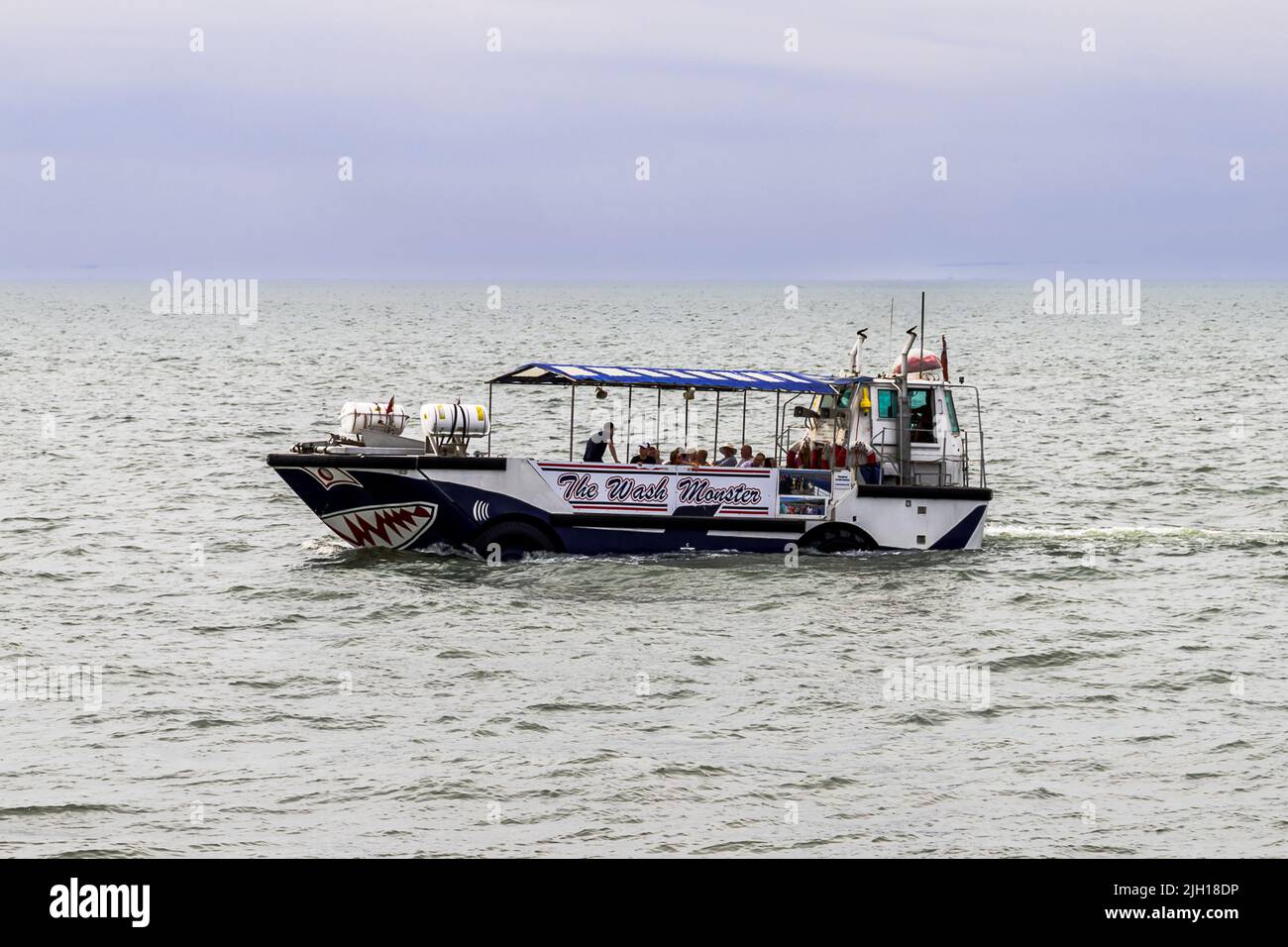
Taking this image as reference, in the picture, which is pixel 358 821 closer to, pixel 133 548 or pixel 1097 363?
pixel 133 548

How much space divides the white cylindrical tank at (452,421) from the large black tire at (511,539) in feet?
5.10

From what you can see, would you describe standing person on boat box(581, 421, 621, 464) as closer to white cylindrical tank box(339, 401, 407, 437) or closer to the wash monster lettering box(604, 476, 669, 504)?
the wash monster lettering box(604, 476, 669, 504)

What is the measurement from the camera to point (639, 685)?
19.7 metres

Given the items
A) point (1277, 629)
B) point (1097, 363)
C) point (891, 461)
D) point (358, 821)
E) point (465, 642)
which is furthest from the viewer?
point (1097, 363)

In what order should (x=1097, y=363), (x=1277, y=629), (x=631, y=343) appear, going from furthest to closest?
(x=631, y=343)
(x=1097, y=363)
(x=1277, y=629)

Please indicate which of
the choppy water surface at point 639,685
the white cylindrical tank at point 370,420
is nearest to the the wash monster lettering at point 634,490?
the choppy water surface at point 639,685

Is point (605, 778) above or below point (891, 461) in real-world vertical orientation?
below

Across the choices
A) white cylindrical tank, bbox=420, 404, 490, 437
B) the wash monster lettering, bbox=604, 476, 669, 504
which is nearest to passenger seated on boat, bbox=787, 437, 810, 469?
the wash monster lettering, bbox=604, 476, 669, 504

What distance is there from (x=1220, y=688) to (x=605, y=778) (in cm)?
845

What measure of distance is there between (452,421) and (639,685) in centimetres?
745

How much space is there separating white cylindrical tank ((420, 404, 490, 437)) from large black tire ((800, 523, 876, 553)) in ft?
18.3

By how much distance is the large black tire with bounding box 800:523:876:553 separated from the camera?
87.0ft

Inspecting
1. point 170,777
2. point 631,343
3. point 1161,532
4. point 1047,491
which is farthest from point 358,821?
point 631,343

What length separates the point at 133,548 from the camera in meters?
28.8
